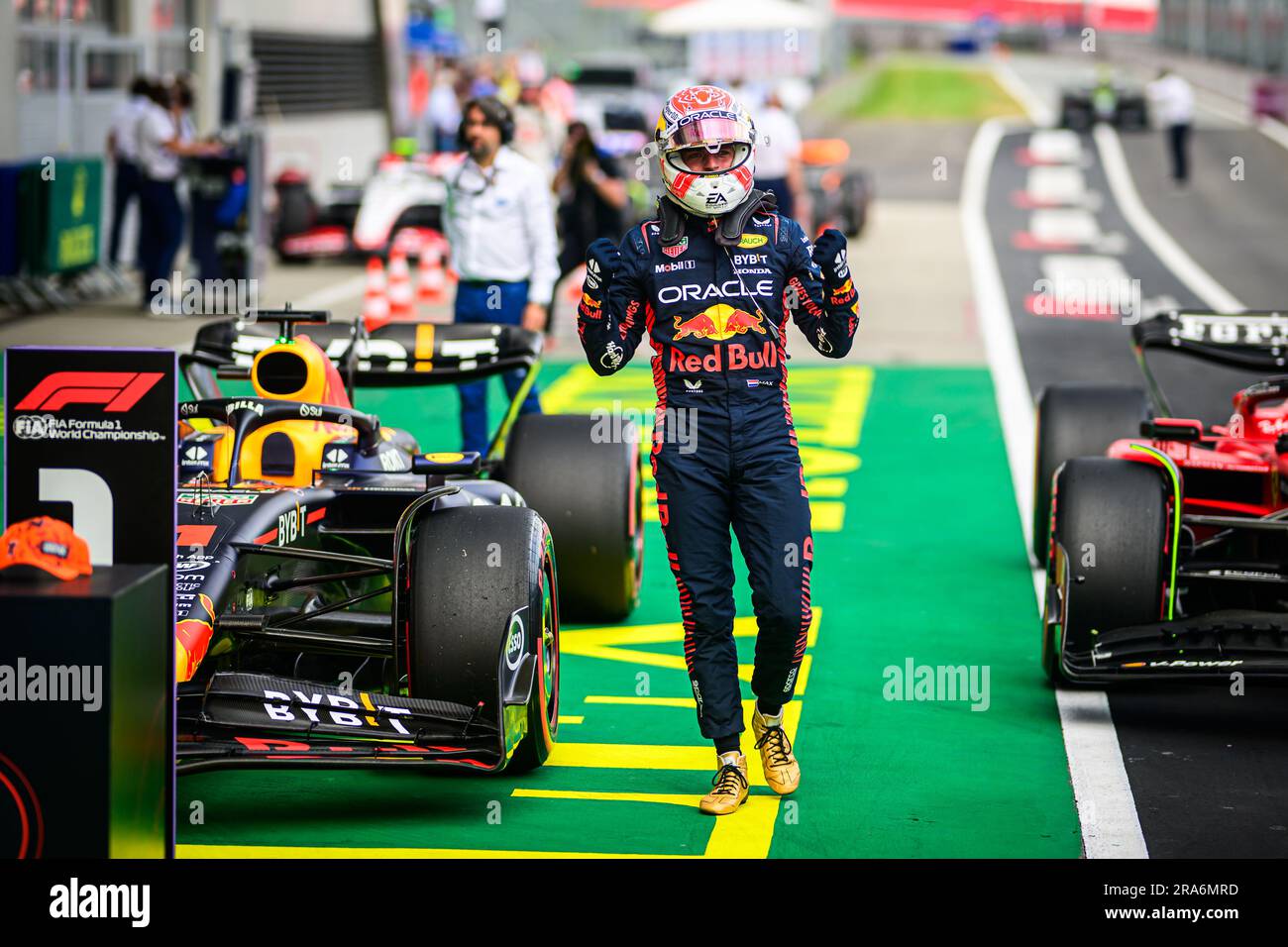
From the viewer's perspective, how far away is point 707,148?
235 inches

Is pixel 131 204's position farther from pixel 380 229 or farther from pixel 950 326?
pixel 950 326

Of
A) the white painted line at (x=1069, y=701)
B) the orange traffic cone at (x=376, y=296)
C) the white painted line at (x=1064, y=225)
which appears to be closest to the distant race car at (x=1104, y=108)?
the white painted line at (x=1064, y=225)

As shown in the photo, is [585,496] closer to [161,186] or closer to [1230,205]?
Answer: [161,186]

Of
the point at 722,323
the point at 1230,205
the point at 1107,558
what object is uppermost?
the point at 1230,205

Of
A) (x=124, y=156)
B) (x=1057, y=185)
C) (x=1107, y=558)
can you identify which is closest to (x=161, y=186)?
(x=124, y=156)

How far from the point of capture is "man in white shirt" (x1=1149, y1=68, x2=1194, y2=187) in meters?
31.2

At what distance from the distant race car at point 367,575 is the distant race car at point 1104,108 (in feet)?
113

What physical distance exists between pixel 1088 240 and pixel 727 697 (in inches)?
797

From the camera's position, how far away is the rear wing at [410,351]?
859 cm

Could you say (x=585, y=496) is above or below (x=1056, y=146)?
below

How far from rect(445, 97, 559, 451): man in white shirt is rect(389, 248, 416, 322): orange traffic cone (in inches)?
296

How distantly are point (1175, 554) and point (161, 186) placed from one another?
13.0 meters

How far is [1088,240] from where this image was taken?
82.9 ft

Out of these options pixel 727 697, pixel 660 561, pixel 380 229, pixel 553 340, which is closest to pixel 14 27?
pixel 380 229
